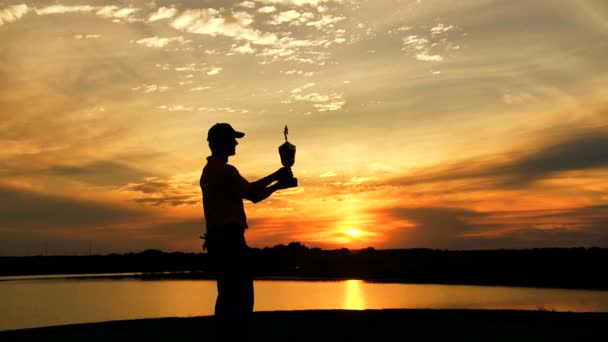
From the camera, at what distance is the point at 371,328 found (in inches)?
465

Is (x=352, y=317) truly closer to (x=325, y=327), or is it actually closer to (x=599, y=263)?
(x=325, y=327)

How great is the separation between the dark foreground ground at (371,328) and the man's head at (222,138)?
204 inches

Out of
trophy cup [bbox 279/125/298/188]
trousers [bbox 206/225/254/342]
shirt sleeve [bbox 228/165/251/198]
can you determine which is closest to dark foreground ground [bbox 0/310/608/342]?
trousers [bbox 206/225/254/342]

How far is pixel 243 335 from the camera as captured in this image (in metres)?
5.99

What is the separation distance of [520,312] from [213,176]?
985 cm

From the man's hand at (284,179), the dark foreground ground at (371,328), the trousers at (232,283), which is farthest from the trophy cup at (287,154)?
the dark foreground ground at (371,328)

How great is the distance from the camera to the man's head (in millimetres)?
6238

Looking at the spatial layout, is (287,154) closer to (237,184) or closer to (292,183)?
(292,183)

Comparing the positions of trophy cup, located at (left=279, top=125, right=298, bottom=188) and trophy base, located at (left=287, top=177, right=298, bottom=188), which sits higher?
trophy cup, located at (left=279, top=125, right=298, bottom=188)

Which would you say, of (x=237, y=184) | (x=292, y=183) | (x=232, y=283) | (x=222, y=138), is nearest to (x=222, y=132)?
(x=222, y=138)

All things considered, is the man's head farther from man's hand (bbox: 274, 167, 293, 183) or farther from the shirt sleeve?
man's hand (bbox: 274, 167, 293, 183)

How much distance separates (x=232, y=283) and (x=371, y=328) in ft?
21.2

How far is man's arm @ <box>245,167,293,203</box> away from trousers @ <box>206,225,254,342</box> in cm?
34

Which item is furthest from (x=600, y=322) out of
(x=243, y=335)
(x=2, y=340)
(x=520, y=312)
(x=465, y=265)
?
(x=465, y=265)
